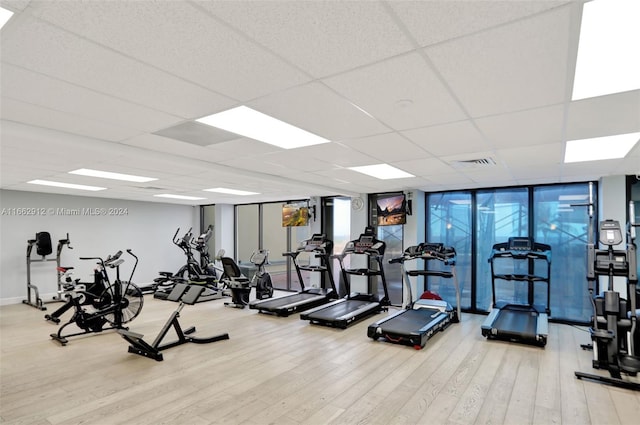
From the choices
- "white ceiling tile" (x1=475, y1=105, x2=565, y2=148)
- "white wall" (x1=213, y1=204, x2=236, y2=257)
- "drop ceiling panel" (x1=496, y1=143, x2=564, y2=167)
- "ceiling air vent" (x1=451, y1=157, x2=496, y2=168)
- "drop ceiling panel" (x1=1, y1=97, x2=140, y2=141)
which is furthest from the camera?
"white wall" (x1=213, y1=204, x2=236, y2=257)

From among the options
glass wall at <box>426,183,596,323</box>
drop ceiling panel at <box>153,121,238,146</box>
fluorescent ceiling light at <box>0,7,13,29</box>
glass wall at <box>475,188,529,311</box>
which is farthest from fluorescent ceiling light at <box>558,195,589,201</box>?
fluorescent ceiling light at <box>0,7,13,29</box>

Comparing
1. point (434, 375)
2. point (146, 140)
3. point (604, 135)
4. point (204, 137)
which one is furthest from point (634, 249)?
point (146, 140)

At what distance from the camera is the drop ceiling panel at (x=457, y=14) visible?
4.67 feet

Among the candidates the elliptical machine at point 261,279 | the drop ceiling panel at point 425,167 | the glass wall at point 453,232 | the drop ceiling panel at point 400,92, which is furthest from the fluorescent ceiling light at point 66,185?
the glass wall at point 453,232

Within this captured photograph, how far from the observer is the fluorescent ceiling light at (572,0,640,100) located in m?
1.50

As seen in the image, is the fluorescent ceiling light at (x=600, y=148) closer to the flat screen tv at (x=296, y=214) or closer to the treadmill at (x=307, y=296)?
the treadmill at (x=307, y=296)

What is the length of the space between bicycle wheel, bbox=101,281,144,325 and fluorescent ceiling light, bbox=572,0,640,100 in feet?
19.4

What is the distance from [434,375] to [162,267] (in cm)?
857

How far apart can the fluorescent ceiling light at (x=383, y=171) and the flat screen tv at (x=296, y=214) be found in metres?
3.54

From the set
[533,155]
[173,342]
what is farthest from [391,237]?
[173,342]

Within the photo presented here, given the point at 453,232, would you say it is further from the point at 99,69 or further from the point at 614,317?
the point at 99,69

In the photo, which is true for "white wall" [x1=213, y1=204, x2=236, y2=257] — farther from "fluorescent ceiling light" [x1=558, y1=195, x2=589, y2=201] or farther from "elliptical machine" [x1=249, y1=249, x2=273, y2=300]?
"fluorescent ceiling light" [x1=558, y1=195, x2=589, y2=201]

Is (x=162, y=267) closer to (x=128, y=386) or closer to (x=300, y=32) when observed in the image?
(x=128, y=386)

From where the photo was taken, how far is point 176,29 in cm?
161
